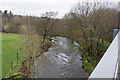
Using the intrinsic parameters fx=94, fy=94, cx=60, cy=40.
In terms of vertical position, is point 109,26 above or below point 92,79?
above

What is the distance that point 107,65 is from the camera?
0.51 metres

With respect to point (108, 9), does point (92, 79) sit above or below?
below

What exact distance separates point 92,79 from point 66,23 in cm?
1589

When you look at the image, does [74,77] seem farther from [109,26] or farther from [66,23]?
[66,23]

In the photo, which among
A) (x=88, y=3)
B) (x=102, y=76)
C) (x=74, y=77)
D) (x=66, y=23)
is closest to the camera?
(x=102, y=76)

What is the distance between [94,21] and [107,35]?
1721 millimetres

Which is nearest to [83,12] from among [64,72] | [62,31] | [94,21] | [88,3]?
[88,3]

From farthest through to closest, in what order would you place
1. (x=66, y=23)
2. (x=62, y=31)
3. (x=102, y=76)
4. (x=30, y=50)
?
1. (x=62, y=31)
2. (x=66, y=23)
3. (x=30, y=50)
4. (x=102, y=76)

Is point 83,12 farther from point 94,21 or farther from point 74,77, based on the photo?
point 74,77

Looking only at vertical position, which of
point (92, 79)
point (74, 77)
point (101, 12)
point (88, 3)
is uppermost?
point (88, 3)

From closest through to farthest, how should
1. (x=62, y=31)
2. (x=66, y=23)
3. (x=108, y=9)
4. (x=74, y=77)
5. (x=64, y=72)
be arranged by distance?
(x=74, y=77), (x=64, y=72), (x=108, y=9), (x=66, y=23), (x=62, y=31)

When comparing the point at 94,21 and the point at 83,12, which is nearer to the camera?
the point at 94,21

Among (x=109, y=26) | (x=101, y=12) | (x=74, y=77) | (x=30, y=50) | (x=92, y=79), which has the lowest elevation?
(x=74, y=77)

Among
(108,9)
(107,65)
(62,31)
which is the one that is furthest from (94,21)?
(62,31)
